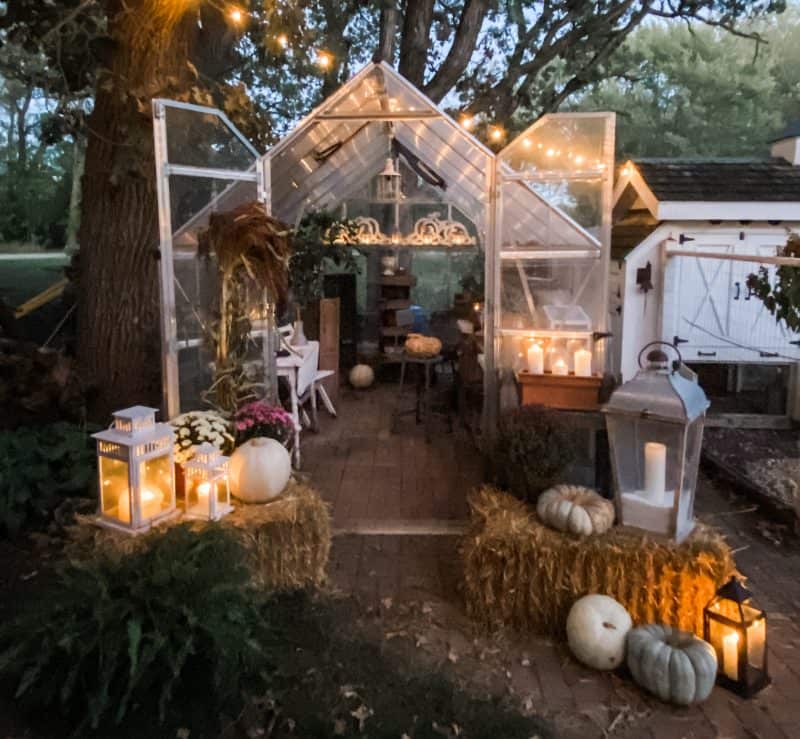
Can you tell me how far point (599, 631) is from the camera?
3385mm

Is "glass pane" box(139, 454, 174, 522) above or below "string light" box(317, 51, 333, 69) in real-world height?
below

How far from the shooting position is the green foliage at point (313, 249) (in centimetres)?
819

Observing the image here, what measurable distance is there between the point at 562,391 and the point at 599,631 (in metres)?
2.26

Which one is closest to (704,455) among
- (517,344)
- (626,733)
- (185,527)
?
(517,344)

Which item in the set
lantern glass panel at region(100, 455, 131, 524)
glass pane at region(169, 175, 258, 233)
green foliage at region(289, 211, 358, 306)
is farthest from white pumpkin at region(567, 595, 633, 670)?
green foliage at region(289, 211, 358, 306)

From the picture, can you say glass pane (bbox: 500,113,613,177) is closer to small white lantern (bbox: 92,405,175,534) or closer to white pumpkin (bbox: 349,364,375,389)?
small white lantern (bbox: 92,405,175,534)

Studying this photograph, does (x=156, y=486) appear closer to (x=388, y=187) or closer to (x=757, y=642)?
(x=757, y=642)

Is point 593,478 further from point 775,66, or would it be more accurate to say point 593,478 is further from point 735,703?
point 775,66

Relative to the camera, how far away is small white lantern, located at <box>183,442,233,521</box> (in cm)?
377

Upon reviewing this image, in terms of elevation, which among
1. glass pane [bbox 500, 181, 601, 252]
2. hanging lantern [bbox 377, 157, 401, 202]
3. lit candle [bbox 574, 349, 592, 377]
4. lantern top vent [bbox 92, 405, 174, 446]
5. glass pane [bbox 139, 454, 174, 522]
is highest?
hanging lantern [bbox 377, 157, 401, 202]

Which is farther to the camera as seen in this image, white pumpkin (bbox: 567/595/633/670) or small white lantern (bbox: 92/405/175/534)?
small white lantern (bbox: 92/405/175/534)

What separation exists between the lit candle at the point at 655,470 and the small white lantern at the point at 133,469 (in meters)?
2.42

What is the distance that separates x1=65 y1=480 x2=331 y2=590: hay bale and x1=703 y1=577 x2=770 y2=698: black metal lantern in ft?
6.48

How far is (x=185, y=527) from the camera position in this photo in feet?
11.1
